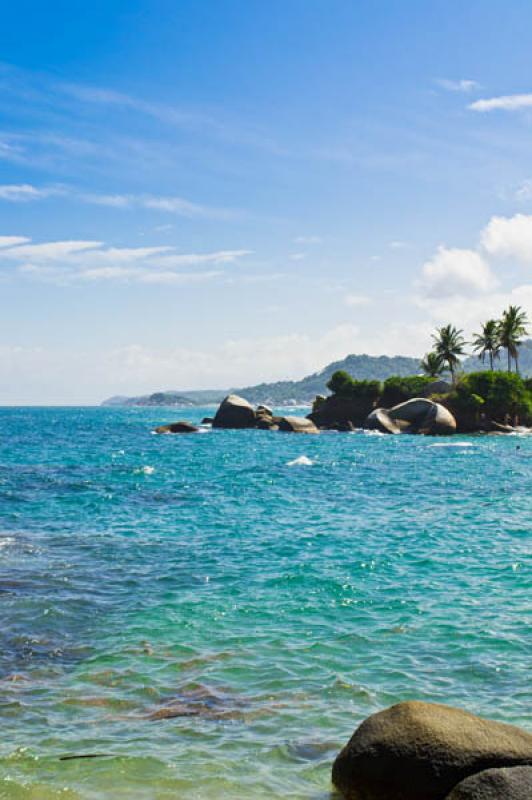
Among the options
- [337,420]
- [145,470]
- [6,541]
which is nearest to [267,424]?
[337,420]

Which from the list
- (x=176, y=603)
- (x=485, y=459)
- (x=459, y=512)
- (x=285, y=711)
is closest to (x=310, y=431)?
(x=485, y=459)

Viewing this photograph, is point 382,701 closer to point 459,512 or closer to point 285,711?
point 285,711

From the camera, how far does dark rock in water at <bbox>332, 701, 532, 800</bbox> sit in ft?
22.9

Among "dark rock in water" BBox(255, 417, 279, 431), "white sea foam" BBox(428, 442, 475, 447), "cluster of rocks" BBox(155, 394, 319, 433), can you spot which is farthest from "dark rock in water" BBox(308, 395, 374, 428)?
"white sea foam" BBox(428, 442, 475, 447)

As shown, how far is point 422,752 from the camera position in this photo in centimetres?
711

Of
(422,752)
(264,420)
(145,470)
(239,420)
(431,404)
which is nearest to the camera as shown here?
(422,752)

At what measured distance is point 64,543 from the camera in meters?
22.0

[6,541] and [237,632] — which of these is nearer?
[237,632]

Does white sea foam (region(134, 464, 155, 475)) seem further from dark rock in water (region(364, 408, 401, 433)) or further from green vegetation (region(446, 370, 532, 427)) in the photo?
green vegetation (region(446, 370, 532, 427))

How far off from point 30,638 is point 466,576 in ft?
33.7

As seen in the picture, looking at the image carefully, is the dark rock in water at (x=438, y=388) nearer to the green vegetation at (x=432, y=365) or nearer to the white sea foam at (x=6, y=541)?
the green vegetation at (x=432, y=365)

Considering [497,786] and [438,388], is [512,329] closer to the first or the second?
[438,388]

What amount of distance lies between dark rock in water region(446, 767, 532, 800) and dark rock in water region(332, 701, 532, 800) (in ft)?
1.45

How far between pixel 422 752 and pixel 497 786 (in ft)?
3.07
